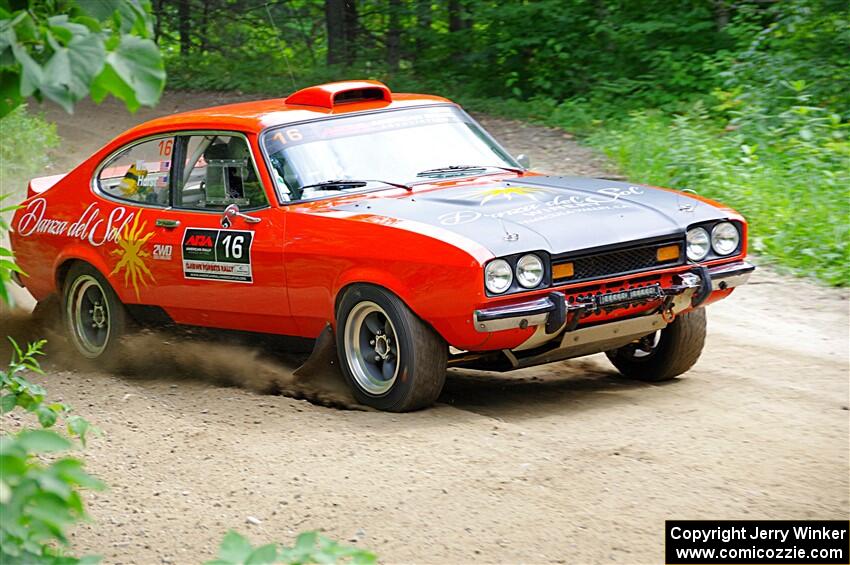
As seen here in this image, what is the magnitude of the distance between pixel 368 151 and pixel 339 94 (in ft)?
1.77

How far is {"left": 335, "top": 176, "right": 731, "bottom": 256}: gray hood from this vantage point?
5758 millimetres

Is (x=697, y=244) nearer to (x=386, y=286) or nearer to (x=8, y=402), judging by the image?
(x=386, y=286)

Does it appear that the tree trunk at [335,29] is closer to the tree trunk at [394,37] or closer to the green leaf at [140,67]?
the tree trunk at [394,37]

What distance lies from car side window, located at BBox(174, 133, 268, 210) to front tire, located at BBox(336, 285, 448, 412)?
3.10 feet

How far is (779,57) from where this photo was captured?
14.3 m

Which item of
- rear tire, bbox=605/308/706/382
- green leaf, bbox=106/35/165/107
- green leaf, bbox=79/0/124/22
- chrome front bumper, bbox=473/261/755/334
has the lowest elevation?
rear tire, bbox=605/308/706/382

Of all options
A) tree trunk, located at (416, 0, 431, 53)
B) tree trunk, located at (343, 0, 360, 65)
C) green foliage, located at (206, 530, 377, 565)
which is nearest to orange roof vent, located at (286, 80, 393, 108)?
green foliage, located at (206, 530, 377, 565)

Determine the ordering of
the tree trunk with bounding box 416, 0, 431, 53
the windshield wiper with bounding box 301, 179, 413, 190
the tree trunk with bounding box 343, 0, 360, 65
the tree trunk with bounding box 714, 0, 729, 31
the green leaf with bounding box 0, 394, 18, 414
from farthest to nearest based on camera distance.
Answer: the tree trunk with bounding box 343, 0, 360, 65, the tree trunk with bounding box 416, 0, 431, 53, the tree trunk with bounding box 714, 0, 729, 31, the windshield wiper with bounding box 301, 179, 413, 190, the green leaf with bounding box 0, 394, 18, 414

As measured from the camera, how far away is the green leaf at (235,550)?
8.13 feet

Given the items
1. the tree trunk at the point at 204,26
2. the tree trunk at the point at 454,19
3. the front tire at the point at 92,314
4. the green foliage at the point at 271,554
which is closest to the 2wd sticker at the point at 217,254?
the front tire at the point at 92,314

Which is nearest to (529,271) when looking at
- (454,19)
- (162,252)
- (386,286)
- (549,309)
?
(549,309)

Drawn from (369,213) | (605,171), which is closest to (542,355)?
(369,213)

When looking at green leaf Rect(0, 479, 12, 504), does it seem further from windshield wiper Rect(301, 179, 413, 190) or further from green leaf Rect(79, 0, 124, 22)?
windshield wiper Rect(301, 179, 413, 190)

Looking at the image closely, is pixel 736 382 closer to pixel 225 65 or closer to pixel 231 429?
pixel 231 429
